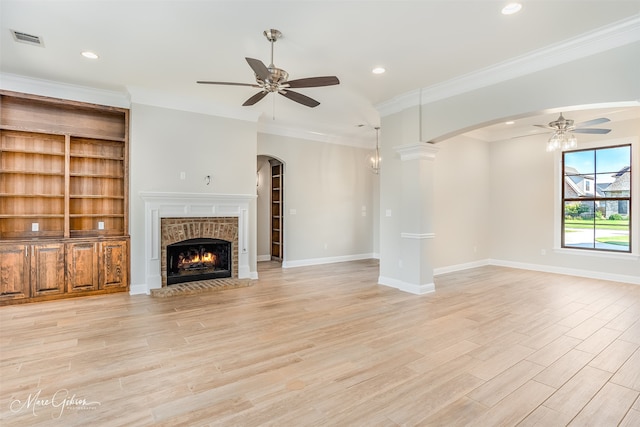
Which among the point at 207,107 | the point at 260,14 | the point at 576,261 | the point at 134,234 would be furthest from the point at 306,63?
the point at 576,261

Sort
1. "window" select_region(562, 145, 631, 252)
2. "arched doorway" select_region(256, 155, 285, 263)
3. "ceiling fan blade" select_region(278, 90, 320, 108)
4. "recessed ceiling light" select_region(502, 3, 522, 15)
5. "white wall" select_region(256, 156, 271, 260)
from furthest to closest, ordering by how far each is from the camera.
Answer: "white wall" select_region(256, 156, 271, 260), "arched doorway" select_region(256, 155, 285, 263), "window" select_region(562, 145, 631, 252), "ceiling fan blade" select_region(278, 90, 320, 108), "recessed ceiling light" select_region(502, 3, 522, 15)

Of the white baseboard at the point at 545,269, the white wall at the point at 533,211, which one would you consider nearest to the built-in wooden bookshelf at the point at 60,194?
the white baseboard at the point at 545,269

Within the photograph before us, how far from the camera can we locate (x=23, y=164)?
484 centimetres

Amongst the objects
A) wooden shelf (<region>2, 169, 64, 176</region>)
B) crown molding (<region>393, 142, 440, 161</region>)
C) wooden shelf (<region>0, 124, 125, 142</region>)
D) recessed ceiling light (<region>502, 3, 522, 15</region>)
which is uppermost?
Result: recessed ceiling light (<region>502, 3, 522, 15</region>)

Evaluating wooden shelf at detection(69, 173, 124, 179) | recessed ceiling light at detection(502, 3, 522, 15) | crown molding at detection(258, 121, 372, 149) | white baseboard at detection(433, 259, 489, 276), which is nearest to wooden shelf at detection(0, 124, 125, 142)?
wooden shelf at detection(69, 173, 124, 179)

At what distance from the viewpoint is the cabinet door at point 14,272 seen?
440 cm

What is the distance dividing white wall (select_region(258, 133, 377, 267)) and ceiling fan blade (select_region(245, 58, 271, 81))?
3722 millimetres

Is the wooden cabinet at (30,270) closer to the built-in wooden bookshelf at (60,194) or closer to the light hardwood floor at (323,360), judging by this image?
the built-in wooden bookshelf at (60,194)

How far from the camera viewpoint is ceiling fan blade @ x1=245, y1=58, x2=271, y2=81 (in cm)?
303

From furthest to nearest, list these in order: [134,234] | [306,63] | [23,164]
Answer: [134,234] < [23,164] < [306,63]

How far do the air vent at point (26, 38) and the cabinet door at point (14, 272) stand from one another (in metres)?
2.62

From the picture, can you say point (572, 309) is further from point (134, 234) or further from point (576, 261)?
point (134, 234)

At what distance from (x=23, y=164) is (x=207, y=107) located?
9.17ft

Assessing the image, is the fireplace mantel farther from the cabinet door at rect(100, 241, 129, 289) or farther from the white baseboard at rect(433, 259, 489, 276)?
the white baseboard at rect(433, 259, 489, 276)
